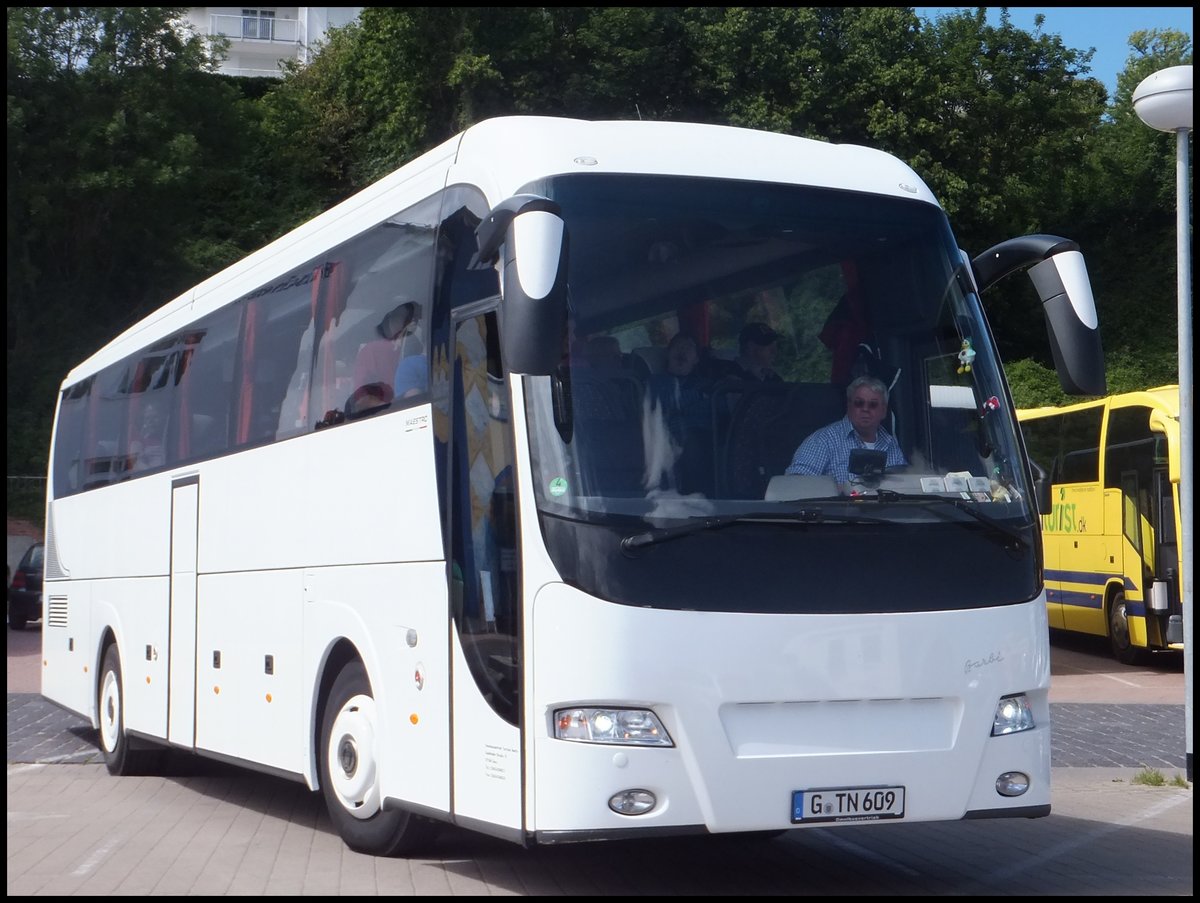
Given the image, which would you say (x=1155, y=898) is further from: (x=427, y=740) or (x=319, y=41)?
(x=319, y=41)

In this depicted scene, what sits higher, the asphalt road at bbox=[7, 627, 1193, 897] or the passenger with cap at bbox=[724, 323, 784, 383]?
the passenger with cap at bbox=[724, 323, 784, 383]

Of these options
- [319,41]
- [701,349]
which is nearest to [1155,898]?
[701,349]

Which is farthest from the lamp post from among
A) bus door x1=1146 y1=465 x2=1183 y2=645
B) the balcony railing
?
the balcony railing

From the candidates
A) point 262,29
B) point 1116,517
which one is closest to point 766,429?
point 1116,517

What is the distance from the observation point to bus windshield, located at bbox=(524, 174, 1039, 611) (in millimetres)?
6859

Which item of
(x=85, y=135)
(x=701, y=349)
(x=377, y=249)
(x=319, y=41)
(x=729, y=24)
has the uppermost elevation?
(x=319, y=41)

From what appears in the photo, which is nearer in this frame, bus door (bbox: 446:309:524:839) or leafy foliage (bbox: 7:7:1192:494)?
bus door (bbox: 446:309:524:839)

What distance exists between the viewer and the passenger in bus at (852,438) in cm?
709

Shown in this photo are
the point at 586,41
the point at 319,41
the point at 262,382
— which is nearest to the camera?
the point at 262,382

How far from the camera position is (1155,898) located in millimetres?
7359

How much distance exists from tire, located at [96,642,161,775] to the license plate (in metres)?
7.64

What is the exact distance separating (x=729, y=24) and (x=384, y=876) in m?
37.1

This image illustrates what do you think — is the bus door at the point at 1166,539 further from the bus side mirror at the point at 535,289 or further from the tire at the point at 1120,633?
the bus side mirror at the point at 535,289

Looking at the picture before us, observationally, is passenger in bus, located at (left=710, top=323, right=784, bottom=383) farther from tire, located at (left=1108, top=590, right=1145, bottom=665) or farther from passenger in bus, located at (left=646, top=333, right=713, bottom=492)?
tire, located at (left=1108, top=590, right=1145, bottom=665)
